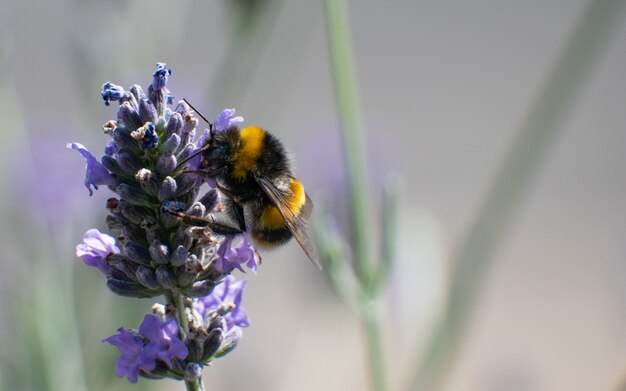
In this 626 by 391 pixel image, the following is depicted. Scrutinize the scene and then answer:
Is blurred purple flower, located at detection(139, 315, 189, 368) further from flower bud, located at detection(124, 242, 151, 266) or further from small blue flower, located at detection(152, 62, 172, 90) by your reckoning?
small blue flower, located at detection(152, 62, 172, 90)

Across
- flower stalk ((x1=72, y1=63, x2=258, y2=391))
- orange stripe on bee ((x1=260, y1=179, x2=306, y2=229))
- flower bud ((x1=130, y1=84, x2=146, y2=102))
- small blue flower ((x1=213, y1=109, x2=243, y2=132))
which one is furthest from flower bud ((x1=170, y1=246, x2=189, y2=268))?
orange stripe on bee ((x1=260, y1=179, x2=306, y2=229))

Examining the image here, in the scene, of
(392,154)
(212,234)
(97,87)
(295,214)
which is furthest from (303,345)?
(212,234)

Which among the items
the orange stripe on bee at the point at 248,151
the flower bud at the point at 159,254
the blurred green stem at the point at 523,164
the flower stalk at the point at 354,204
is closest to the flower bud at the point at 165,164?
the flower bud at the point at 159,254

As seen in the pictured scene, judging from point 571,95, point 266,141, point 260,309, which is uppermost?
point 266,141

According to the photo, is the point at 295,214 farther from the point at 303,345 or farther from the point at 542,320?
the point at 542,320

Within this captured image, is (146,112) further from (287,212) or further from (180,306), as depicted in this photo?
(287,212)

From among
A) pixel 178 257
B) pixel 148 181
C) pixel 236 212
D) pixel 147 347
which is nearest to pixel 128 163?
pixel 148 181
